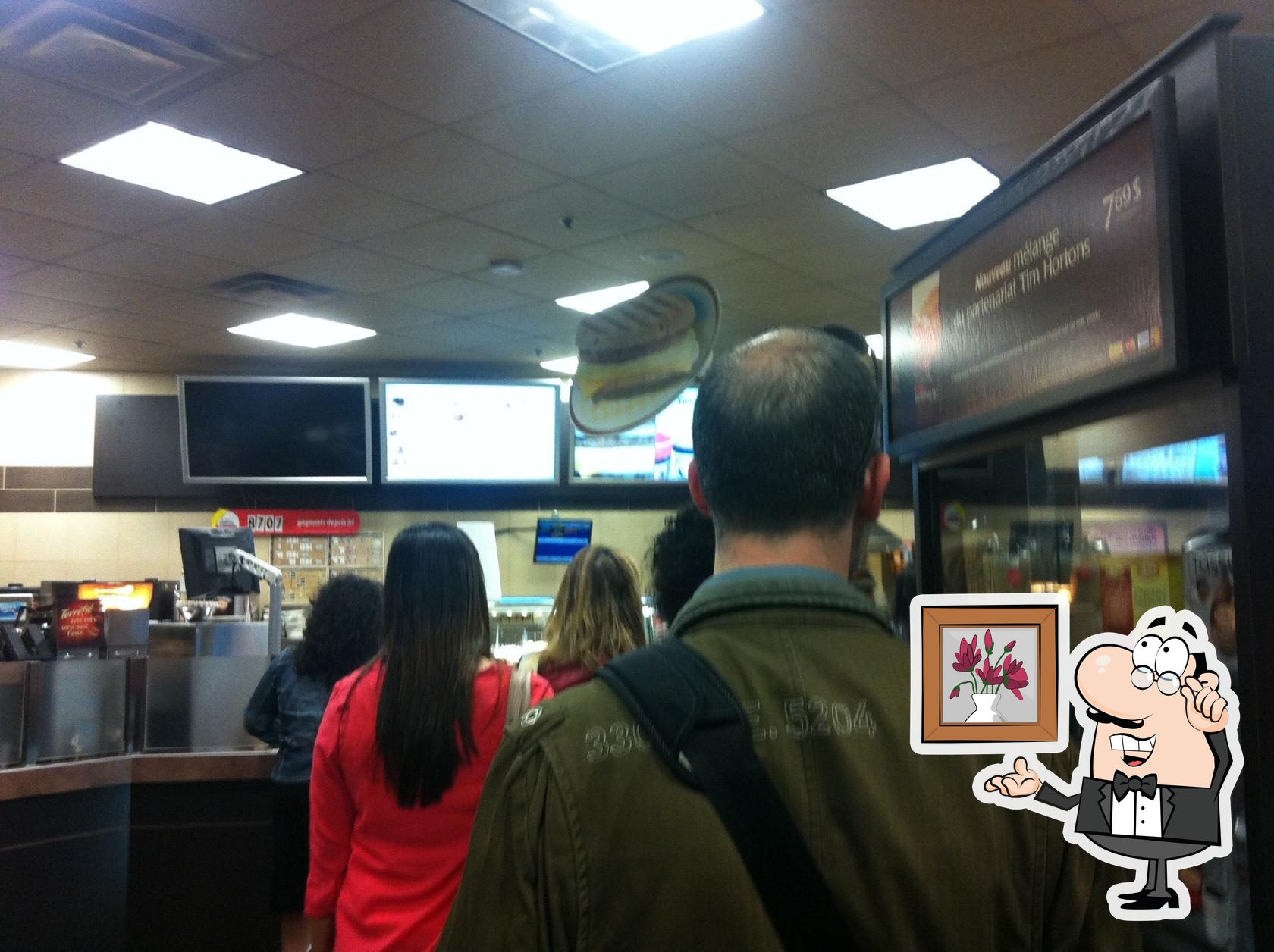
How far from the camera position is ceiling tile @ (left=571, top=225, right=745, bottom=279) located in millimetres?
5199

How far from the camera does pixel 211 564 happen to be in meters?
5.11

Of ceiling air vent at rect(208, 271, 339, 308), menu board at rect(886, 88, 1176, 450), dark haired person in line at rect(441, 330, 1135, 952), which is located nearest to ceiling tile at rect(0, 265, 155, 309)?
ceiling air vent at rect(208, 271, 339, 308)

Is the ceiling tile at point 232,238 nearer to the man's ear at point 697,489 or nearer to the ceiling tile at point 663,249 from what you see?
the ceiling tile at point 663,249

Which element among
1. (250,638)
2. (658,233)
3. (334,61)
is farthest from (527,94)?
(250,638)

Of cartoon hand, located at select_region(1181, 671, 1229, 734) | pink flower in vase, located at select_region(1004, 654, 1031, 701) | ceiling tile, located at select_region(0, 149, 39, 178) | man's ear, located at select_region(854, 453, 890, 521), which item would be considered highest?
ceiling tile, located at select_region(0, 149, 39, 178)

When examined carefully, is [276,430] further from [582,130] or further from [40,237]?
[582,130]

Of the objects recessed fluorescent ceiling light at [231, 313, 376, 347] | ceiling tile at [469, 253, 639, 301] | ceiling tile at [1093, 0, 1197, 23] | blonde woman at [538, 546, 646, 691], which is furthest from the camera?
recessed fluorescent ceiling light at [231, 313, 376, 347]

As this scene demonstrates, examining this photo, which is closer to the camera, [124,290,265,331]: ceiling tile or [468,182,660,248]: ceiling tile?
[468,182,660,248]: ceiling tile

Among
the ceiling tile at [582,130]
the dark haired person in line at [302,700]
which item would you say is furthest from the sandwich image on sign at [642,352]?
the dark haired person in line at [302,700]

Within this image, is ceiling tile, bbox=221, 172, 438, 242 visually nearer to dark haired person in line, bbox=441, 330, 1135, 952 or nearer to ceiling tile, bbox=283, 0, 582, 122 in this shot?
ceiling tile, bbox=283, 0, 582, 122

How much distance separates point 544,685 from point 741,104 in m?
2.44

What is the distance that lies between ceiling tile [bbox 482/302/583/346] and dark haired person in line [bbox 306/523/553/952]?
454 cm

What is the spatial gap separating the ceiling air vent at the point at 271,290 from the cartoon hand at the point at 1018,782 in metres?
5.64

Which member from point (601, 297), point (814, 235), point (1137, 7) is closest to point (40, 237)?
point (601, 297)
